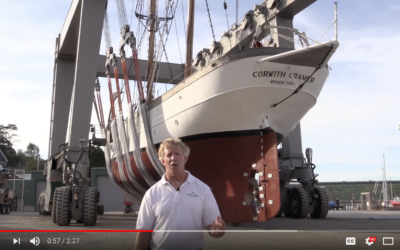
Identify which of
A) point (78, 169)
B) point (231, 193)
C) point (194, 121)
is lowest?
point (231, 193)

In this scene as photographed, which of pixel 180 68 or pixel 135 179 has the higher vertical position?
pixel 180 68

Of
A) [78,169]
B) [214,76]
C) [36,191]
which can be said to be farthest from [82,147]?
[36,191]

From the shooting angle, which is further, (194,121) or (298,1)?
(298,1)

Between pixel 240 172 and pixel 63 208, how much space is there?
463 centimetres

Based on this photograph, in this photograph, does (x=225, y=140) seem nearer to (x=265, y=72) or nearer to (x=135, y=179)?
(x=265, y=72)

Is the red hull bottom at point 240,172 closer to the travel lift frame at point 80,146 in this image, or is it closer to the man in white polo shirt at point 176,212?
the travel lift frame at point 80,146

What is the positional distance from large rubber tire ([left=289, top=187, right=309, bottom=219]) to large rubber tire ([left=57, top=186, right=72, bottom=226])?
8203mm

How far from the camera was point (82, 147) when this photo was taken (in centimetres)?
1288

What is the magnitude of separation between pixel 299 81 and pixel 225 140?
2381mm

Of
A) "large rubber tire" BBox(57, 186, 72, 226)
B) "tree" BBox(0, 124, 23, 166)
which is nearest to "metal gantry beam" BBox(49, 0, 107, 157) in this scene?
"large rubber tire" BBox(57, 186, 72, 226)

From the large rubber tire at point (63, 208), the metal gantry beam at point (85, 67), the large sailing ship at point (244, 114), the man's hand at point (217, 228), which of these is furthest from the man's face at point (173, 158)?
the metal gantry beam at point (85, 67)

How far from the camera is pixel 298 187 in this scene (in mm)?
15734

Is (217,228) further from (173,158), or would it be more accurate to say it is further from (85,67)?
(85,67)

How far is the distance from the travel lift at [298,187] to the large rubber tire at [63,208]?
8174mm
